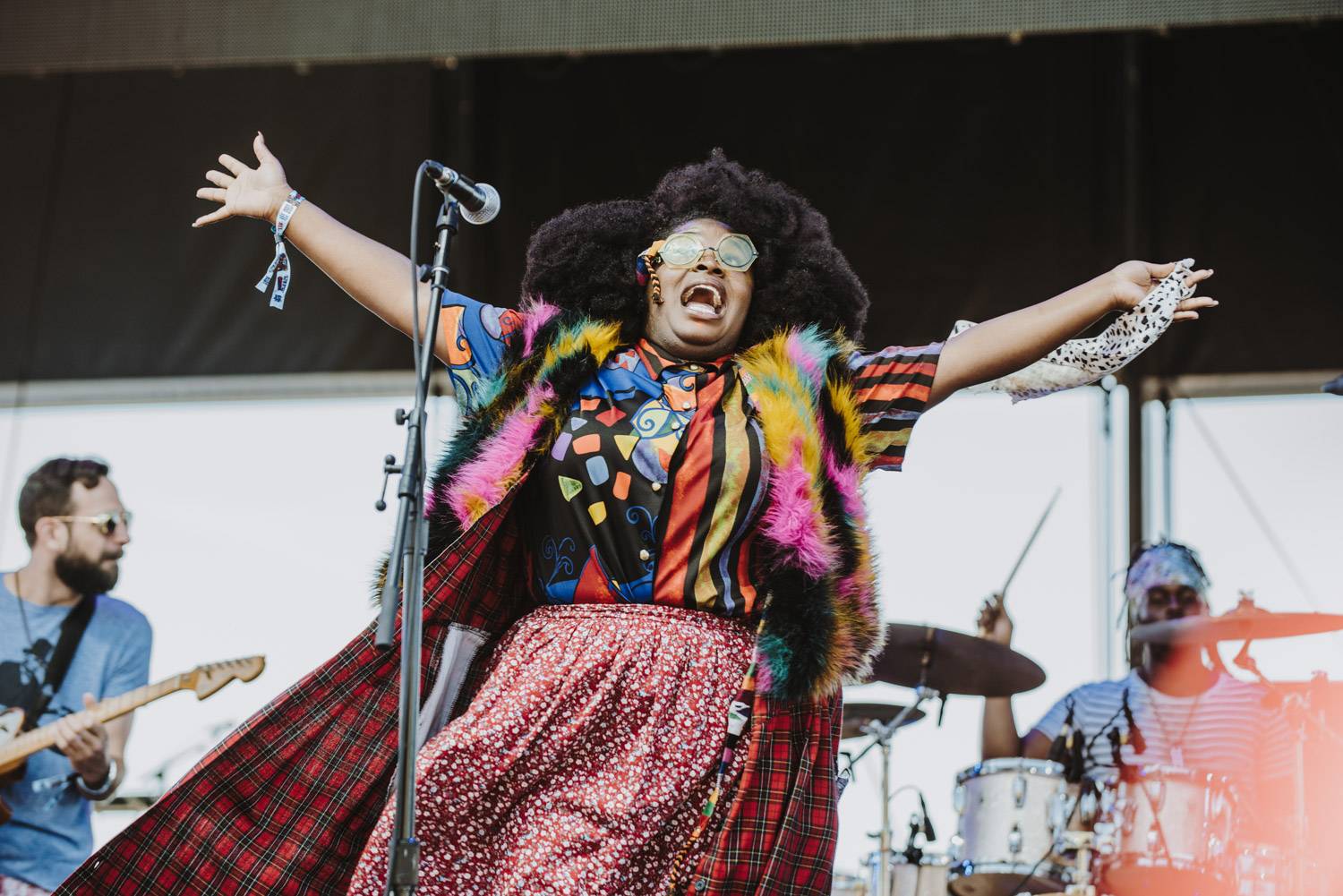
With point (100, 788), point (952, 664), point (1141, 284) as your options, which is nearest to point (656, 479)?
point (1141, 284)

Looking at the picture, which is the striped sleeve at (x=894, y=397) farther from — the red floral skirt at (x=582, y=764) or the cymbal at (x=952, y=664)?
the cymbal at (x=952, y=664)

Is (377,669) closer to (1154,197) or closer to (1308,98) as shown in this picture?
(1154,197)

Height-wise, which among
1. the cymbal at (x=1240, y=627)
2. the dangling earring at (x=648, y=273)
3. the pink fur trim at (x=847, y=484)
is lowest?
the pink fur trim at (x=847, y=484)

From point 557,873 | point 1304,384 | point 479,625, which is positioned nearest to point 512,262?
point 1304,384

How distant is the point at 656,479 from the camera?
3004 mm

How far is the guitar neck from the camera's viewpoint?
17.3 ft

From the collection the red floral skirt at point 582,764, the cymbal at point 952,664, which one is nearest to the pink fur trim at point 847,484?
the red floral skirt at point 582,764

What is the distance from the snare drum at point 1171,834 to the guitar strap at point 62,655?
11.8 feet

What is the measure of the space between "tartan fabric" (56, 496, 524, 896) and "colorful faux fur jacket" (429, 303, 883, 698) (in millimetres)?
132

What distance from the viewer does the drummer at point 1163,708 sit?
223 inches

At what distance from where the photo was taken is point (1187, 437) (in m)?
6.39

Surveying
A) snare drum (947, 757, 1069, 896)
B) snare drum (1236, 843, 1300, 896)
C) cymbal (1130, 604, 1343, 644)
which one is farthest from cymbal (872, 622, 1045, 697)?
snare drum (1236, 843, 1300, 896)

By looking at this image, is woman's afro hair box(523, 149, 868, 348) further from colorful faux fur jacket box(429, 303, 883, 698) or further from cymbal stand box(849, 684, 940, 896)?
cymbal stand box(849, 684, 940, 896)

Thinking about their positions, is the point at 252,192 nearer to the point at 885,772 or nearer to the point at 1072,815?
the point at 885,772
